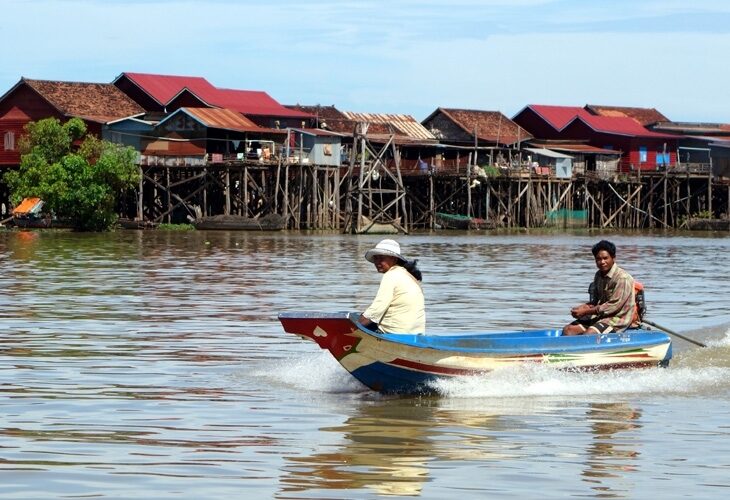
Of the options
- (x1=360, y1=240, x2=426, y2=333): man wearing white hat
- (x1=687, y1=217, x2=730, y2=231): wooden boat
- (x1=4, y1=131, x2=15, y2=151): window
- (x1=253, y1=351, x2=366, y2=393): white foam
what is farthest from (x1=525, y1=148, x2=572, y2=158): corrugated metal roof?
(x1=360, y1=240, x2=426, y2=333): man wearing white hat

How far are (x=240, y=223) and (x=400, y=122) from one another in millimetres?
16208

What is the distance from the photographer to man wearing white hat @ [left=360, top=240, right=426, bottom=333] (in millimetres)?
12312

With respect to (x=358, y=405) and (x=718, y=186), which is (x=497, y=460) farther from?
(x=718, y=186)

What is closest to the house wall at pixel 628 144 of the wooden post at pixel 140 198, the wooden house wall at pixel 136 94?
the wooden house wall at pixel 136 94

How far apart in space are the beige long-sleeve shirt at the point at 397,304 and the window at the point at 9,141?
47790mm

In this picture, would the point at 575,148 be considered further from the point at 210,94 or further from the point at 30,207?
the point at 30,207

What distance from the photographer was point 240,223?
181 feet

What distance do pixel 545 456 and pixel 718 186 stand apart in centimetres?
6463

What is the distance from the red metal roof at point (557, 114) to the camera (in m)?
72.9

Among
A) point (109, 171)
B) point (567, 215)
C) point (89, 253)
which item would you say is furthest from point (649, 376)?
point (567, 215)

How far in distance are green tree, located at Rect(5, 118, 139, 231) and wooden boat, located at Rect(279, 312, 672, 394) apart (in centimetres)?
4153

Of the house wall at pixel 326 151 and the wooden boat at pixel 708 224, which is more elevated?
the house wall at pixel 326 151

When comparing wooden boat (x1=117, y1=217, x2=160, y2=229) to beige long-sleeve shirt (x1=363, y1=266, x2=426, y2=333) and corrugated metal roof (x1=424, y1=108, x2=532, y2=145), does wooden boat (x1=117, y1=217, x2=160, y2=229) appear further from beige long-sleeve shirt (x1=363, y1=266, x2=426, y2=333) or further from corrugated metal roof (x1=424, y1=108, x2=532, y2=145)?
beige long-sleeve shirt (x1=363, y1=266, x2=426, y2=333)

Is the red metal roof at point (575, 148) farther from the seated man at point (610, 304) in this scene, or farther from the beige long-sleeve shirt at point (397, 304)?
the beige long-sleeve shirt at point (397, 304)
